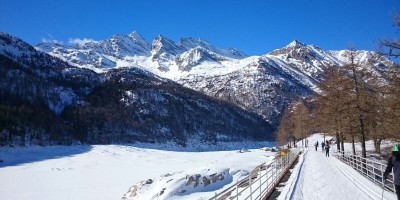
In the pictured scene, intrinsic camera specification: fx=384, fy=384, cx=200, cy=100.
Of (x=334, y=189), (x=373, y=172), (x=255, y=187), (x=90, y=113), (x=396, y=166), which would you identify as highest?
(x=90, y=113)

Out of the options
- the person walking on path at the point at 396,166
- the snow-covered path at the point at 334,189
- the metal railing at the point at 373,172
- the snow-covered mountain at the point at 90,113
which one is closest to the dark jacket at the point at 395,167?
the person walking on path at the point at 396,166

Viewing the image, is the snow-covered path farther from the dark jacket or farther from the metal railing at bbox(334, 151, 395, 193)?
the dark jacket

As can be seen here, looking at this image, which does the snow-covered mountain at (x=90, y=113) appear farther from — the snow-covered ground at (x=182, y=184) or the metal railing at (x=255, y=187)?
the metal railing at (x=255, y=187)

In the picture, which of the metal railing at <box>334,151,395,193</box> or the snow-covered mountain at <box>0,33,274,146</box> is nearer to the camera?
the metal railing at <box>334,151,395,193</box>

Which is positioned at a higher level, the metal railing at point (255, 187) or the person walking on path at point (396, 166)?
the person walking on path at point (396, 166)

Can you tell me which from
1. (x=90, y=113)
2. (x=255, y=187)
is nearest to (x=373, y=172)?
(x=255, y=187)

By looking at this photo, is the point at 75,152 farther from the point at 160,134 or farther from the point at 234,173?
the point at 160,134

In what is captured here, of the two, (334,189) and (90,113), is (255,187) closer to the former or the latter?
(334,189)

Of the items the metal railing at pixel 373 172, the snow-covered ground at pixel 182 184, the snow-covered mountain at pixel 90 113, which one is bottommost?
the snow-covered ground at pixel 182 184

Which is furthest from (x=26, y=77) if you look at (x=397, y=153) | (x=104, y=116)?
(x=397, y=153)

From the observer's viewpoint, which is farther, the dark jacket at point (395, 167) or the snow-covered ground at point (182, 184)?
the snow-covered ground at point (182, 184)

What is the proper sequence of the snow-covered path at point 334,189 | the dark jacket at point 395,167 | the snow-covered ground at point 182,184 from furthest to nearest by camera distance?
the snow-covered ground at point 182,184 → the snow-covered path at point 334,189 → the dark jacket at point 395,167

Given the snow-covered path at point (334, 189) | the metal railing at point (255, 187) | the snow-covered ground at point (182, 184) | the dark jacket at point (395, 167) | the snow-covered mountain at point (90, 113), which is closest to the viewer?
the metal railing at point (255, 187)

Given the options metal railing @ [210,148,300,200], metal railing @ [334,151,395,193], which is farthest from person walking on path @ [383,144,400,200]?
metal railing @ [210,148,300,200]
